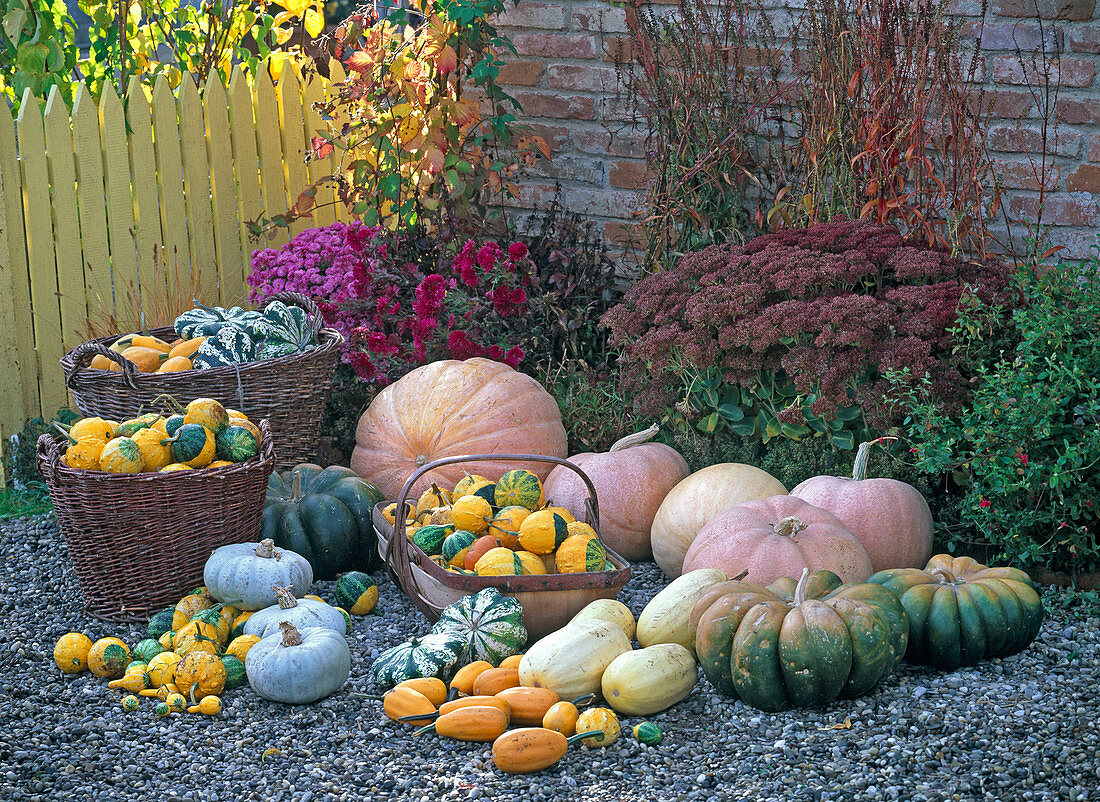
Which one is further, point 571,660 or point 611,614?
point 611,614

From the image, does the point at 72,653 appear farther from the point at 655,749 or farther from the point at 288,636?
the point at 655,749

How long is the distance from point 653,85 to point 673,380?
1.64m

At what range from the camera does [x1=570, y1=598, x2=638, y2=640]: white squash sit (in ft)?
10.5

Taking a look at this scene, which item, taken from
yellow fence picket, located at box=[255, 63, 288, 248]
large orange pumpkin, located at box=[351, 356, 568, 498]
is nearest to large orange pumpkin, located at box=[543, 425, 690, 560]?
large orange pumpkin, located at box=[351, 356, 568, 498]

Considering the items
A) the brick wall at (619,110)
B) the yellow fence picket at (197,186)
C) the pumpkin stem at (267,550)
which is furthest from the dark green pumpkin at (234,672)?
the brick wall at (619,110)

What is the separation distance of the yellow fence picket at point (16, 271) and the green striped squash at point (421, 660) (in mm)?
3035

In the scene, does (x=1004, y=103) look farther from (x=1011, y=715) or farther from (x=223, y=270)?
(x=223, y=270)

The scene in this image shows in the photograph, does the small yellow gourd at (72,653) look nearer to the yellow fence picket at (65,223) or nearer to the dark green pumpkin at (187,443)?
the dark green pumpkin at (187,443)

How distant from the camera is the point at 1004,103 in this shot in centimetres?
460

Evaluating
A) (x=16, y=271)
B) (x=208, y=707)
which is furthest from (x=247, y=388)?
(x=16, y=271)

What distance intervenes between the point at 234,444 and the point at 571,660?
149cm

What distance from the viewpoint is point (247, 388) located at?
4.19 metres

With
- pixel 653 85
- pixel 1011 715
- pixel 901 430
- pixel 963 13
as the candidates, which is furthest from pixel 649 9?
pixel 1011 715

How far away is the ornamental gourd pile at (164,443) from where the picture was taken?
355 centimetres
